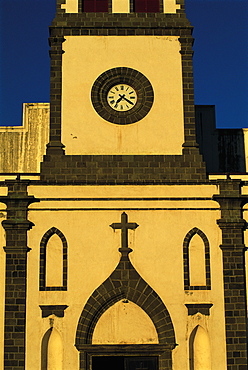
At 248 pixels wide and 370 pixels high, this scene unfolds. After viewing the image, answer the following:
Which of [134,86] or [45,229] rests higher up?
[134,86]

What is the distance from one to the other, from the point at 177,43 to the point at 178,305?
903 centimetres

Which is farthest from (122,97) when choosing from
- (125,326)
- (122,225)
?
(125,326)

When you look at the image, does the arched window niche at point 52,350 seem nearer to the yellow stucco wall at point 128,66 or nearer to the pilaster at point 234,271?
the pilaster at point 234,271

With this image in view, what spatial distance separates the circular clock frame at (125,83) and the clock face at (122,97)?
0.29 feet

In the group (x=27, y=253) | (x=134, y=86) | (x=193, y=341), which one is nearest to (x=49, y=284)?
(x=27, y=253)

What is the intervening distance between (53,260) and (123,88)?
6382 mm

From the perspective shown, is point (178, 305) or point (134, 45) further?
point (134, 45)

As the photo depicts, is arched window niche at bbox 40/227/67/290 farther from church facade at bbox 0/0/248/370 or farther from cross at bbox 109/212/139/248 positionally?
cross at bbox 109/212/139/248

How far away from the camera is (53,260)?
2056 centimetres

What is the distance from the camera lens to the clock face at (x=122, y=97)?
72.8 feet

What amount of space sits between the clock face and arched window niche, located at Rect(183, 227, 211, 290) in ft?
15.8

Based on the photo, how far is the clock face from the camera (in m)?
22.2

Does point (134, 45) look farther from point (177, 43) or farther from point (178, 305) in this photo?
point (178, 305)

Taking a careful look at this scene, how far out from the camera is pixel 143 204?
68.8 feet
